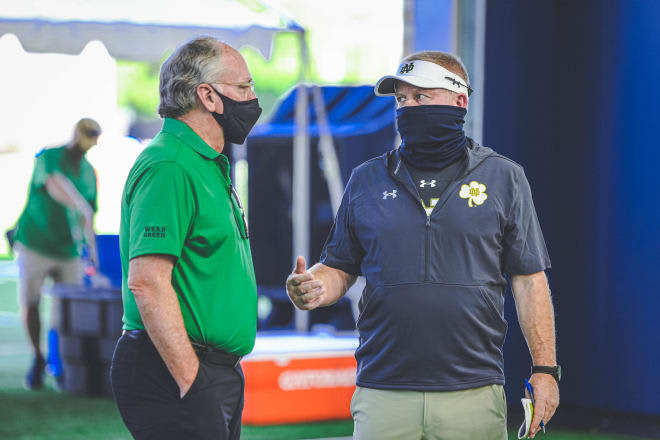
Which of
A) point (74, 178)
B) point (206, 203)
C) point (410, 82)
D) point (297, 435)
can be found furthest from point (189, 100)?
point (74, 178)

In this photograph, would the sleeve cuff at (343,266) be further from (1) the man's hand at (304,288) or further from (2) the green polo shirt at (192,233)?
(2) the green polo shirt at (192,233)

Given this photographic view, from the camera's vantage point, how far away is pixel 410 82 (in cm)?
232

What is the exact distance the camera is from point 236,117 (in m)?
2.20

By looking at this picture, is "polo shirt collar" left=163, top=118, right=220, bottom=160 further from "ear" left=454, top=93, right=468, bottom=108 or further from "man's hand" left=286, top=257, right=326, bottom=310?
"ear" left=454, top=93, right=468, bottom=108

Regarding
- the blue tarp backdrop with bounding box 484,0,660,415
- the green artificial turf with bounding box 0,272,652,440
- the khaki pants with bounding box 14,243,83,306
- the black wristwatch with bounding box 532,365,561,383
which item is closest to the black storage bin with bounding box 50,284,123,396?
the green artificial turf with bounding box 0,272,652,440

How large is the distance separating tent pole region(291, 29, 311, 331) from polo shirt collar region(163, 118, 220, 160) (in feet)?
11.5

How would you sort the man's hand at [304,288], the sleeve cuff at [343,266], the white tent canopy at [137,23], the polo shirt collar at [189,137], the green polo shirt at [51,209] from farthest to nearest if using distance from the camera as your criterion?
the green polo shirt at [51,209] < the white tent canopy at [137,23] < the sleeve cuff at [343,266] < the man's hand at [304,288] < the polo shirt collar at [189,137]

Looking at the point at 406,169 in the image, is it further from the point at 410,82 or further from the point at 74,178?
the point at 74,178

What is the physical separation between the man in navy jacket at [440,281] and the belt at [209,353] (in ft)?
1.02

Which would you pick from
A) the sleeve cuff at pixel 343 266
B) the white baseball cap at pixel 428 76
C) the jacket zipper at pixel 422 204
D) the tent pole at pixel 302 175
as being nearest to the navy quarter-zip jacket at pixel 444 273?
the jacket zipper at pixel 422 204

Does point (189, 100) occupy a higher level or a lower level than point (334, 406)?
higher

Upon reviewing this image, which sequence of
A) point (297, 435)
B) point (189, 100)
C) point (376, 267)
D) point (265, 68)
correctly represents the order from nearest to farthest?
1. point (189, 100)
2. point (376, 267)
3. point (297, 435)
4. point (265, 68)

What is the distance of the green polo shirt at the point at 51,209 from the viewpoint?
5.54 m

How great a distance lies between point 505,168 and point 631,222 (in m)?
2.70
